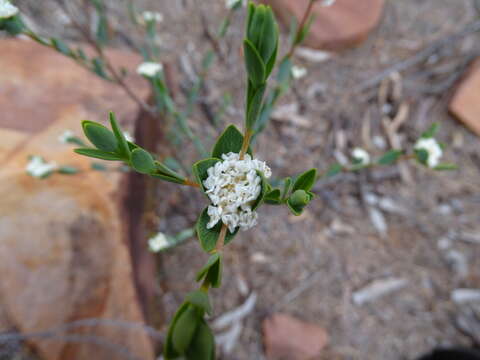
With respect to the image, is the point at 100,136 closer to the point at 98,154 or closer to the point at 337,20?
the point at 98,154

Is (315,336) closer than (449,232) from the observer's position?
Yes

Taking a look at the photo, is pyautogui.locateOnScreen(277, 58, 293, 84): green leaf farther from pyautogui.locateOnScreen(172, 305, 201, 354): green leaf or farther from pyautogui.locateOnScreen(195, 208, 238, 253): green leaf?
pyautogui.locateOnScreen(172, 305, 201, 354): green leaf

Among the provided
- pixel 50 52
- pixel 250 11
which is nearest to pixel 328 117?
pixel 50 52

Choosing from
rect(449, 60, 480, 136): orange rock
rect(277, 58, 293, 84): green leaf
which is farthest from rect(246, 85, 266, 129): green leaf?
rect(449, 60, 480, 136): orange rock

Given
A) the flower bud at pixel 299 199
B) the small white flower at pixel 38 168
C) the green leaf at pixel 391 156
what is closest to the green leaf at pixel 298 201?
the flower bud at pixel 299 199

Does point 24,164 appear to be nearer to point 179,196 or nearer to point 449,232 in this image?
point 179,196

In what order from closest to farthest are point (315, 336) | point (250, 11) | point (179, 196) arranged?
point (250, 11) < point (315, 336) < point (179, 196)

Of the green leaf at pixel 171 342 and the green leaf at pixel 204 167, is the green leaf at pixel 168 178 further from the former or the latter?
the green leaf at pixel 171 342
